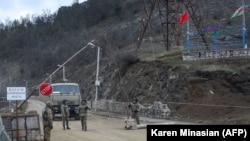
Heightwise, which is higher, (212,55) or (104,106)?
(212,55)

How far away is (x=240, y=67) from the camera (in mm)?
36156

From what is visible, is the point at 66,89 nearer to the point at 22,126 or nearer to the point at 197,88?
the point at 197,88

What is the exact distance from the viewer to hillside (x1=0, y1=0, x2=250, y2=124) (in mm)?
33625

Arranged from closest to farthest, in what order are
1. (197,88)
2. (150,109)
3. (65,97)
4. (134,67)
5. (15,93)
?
(15,93) → (197,88) → (150,109) → (65,97) → (134,67)

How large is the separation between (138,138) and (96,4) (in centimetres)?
9984

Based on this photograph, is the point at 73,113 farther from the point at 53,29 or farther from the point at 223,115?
the point at 53,29

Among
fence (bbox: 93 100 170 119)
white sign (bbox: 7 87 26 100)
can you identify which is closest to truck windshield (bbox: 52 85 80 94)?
fence (bbox: 93 100 170 119)

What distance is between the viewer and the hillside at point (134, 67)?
33625 millimetres

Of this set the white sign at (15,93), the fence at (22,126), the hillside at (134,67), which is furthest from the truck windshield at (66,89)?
the fence at (22,126)

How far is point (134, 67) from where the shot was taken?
48.2 meters

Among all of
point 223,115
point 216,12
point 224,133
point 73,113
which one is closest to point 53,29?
point 216,12

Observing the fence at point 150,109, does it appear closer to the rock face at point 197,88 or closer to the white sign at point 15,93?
the rock face at point 197,88

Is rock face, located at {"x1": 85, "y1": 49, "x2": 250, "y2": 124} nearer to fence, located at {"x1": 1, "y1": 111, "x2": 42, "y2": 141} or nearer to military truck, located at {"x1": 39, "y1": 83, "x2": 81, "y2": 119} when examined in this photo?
military truck, located at {"x1": 39, "y1": 83, "x2": 81, "y2": 119}

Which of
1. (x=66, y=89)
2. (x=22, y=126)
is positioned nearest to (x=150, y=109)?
(x=66, y=89)
